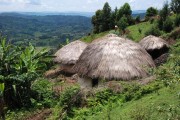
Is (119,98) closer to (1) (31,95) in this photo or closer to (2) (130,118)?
(2) (130,118)

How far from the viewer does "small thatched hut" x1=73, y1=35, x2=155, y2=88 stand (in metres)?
14.9

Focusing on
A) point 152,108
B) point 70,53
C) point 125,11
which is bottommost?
point 70,53

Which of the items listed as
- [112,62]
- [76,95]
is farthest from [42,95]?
[112,62]

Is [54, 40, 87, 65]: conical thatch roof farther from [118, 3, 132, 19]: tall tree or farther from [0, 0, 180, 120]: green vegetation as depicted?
[118, 3, 132, 19]: tall tree

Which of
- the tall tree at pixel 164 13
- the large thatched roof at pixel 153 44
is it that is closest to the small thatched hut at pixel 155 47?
the large thatched roof at pixel 153 44

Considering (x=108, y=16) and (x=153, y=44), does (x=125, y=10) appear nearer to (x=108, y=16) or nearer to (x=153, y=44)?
(x=108, y=16)

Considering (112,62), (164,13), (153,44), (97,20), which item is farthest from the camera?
(97,20)

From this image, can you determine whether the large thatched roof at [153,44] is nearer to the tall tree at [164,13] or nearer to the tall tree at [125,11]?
the tall tree at [164,13]

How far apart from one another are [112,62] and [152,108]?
17.9 feet

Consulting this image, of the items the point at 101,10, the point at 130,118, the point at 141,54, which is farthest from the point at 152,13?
the point at 130,118

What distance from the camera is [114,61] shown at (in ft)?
50.4

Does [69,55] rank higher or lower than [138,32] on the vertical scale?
higher

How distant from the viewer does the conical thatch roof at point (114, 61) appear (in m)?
14.9

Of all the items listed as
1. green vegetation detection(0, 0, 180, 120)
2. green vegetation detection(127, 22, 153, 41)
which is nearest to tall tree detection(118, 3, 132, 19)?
green vegetation detection(127, 22, 153, 41)
